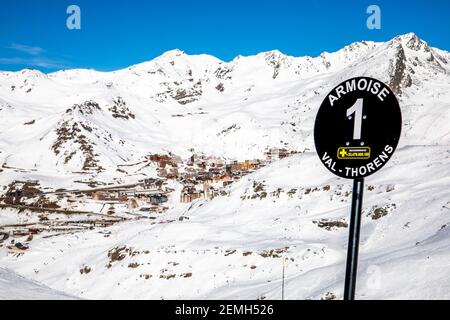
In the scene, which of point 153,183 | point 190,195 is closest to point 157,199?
point 190,195

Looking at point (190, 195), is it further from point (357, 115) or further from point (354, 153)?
point (357, 115)

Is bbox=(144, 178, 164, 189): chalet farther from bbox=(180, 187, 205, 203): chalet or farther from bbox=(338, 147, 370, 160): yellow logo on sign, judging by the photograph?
bbox=(338, 147, 370, 160): yellow logo on sign

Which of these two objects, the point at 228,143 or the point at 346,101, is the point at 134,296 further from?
the point at 228,143

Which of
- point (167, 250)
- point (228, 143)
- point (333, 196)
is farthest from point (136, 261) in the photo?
point (228, 143)

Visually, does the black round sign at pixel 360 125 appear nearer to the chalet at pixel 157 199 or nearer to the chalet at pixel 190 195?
the chalet at pixel 190 195

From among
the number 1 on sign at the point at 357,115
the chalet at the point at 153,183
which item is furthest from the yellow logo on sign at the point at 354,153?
the chalet at the point at 153,183

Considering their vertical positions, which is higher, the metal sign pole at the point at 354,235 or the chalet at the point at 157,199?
the chalet at the point at 157,199
